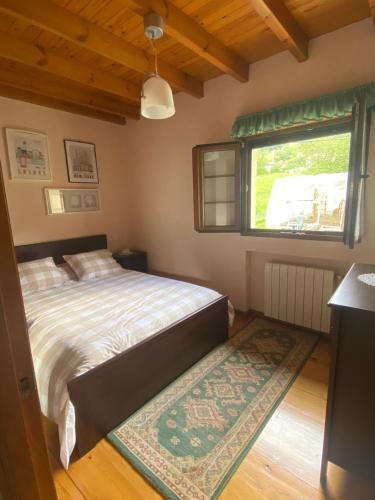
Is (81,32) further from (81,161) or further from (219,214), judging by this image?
(219,214)

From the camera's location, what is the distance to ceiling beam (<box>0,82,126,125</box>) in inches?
105

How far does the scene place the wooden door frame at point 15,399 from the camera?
0.56 meters

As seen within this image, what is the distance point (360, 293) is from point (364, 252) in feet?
3.95

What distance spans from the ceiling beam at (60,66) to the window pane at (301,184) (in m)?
1.57

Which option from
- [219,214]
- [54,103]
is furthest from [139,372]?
[54,103]

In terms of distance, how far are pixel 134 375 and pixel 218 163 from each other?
2.33m

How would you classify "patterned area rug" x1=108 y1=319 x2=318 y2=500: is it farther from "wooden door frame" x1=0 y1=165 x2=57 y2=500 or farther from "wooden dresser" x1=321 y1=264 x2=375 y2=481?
"wooden door frame" x1=0 y1=165 x2=57 y2=500

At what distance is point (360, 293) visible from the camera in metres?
1.20

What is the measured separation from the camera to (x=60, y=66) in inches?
88.5

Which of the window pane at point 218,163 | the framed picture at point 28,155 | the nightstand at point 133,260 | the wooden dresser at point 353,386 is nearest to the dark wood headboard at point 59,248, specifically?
the nightstand at point 133,260

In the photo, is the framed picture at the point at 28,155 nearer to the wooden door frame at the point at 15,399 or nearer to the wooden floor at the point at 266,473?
the wooden floor at the point at 266,473

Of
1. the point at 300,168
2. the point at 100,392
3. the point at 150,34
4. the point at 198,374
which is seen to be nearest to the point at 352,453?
the point at 198,374

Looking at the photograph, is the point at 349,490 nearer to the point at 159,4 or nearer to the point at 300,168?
the point at 300,168

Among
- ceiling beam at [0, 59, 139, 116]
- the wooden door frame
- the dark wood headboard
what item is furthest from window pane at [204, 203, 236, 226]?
the wooden door frame
